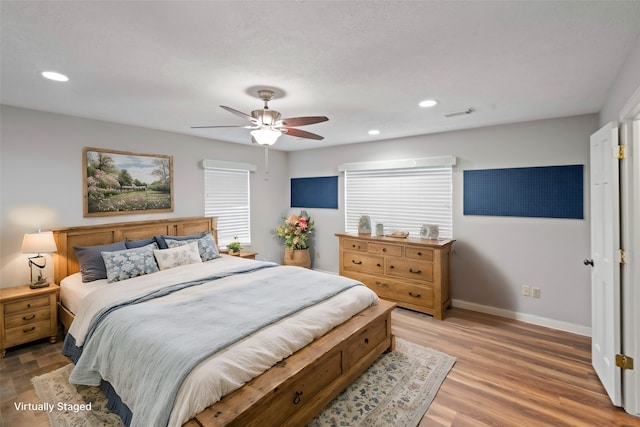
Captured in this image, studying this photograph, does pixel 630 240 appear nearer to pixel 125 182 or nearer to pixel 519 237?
pixel 519 237

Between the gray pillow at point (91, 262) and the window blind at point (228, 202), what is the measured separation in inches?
64.9

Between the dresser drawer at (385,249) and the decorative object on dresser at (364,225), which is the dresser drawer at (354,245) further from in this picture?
the decorative object on dresser at (364,225)

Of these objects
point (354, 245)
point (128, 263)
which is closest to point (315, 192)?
point (354, 245)

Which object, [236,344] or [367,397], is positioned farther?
[367,397]

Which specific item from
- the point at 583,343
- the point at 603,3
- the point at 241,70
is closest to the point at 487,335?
the point at 583,343

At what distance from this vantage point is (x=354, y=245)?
4559 mm

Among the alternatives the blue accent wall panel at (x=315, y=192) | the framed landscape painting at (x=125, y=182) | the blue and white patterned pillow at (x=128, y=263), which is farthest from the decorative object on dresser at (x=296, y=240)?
the blue and white patterned pillow at (x=128, y=263)

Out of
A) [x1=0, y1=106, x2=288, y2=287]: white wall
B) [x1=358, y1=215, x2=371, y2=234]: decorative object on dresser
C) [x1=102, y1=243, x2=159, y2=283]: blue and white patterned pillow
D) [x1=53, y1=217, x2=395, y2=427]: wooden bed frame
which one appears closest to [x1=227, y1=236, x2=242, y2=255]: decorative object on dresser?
[x1=0, y1=106, x2=288, y2=287]: white wall

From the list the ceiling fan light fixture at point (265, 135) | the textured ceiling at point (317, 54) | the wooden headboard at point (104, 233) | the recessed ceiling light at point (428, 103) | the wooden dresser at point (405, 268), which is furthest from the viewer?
the wooden dresser at point (405, 268)

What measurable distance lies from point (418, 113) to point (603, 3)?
1.85 metres

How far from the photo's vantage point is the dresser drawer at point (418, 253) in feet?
12.5

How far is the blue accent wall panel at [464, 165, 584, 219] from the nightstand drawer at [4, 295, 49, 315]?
490 centimetres

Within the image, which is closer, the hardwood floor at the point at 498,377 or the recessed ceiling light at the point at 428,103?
the hardwood floor at the point at 498,377

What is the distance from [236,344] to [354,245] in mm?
2879
